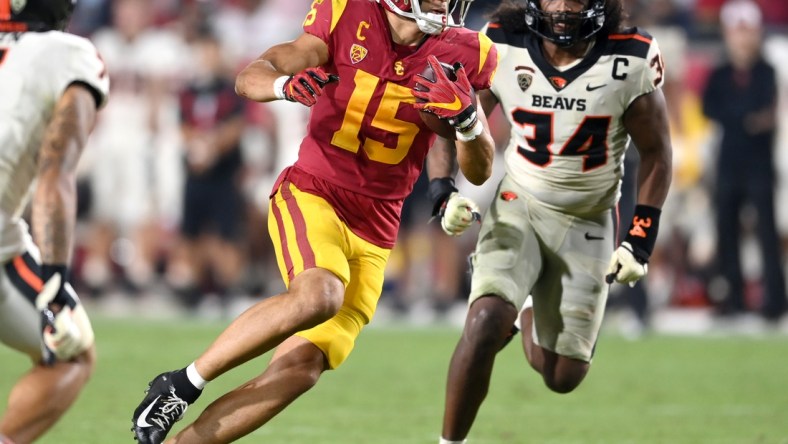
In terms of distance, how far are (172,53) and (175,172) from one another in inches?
46.2

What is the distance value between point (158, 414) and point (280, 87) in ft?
3.77

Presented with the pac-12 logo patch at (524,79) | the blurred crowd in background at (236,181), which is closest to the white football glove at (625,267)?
the pac-12 logo patch at (524,79)

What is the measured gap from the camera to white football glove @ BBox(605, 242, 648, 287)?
498cm

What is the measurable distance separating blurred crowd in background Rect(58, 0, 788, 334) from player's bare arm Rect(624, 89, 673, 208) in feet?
19.8

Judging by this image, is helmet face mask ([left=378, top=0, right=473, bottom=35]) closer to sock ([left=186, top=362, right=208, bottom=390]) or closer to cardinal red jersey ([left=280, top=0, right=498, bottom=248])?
cardinal red jersey ([left=280, top=0, right=498, bottom=248])

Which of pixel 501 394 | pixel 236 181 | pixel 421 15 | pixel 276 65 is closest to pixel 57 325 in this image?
pixel 276 65

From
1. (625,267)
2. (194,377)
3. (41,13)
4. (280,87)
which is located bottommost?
(625,267)

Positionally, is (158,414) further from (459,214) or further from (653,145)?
(653,145)

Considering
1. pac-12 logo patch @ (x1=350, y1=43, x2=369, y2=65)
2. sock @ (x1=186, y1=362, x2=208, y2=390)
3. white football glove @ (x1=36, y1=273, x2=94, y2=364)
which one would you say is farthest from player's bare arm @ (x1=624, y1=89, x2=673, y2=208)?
white football glove @ (x1=36, y1=273, x2=94, y2=364)

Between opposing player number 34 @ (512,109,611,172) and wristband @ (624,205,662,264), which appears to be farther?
opposing player number 34 @ (512,109,611,172)

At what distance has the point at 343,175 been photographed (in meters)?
4.76

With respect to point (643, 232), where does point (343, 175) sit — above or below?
above

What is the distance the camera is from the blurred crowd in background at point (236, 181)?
37.7 ft

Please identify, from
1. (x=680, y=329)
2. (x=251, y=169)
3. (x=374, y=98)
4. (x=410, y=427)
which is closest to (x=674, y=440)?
(x=410, y=427)
